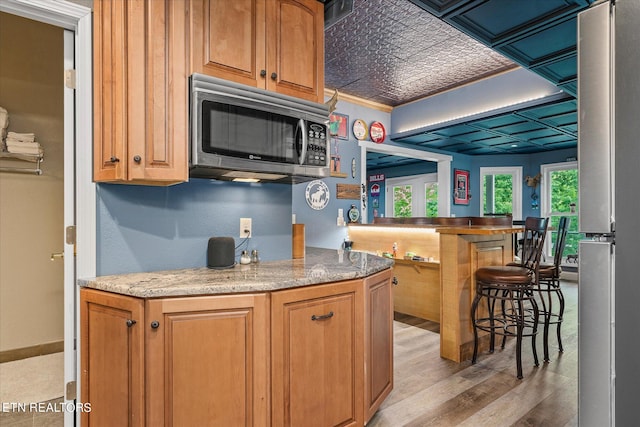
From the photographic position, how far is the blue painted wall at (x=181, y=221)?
1.74 metres

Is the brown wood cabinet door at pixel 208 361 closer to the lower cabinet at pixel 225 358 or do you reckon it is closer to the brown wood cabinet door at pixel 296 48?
the lower cabinet at pixel 225 358

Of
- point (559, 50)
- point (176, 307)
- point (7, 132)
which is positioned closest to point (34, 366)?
point (7, 132)

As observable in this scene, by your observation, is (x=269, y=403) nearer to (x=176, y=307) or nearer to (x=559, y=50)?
(x=176, y=307)

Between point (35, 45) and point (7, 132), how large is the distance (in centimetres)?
83

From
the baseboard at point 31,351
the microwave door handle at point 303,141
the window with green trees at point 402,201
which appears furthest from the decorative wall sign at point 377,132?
the baseboard at point 31,351

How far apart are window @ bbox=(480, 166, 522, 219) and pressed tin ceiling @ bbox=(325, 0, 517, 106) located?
3.20 meters

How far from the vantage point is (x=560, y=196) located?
717cm

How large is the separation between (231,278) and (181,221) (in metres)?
0.56

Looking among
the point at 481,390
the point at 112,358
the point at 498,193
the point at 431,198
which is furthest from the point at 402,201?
the point at 112,358

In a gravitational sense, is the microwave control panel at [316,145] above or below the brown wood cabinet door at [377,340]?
above

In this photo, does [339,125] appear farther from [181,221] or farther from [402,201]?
[402,201]

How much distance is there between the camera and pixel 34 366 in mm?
2764

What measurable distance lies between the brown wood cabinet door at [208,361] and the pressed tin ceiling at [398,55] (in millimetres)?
2546

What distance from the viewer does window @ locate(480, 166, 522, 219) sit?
24.7 feet
